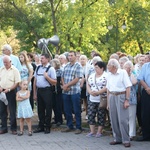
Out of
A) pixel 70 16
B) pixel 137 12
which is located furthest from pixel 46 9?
pixel 137 12

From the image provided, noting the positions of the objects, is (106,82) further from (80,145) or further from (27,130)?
(27,130)

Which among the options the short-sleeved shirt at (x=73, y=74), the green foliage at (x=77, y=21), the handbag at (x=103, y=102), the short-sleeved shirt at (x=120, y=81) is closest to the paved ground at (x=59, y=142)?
the handbag at (x=103, y=102)

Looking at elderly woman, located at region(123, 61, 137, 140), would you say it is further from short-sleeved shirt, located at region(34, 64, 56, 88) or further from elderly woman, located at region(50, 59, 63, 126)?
elderly woman, located at region(50, 59, 63, 126)

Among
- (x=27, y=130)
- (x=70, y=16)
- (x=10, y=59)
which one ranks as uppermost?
(x=70, y=16)

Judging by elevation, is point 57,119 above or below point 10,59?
below

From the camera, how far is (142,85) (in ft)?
27.9

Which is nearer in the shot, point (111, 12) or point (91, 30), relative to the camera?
point (91, 30)

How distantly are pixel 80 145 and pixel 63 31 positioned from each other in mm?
19900

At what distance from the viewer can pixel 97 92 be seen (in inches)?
352

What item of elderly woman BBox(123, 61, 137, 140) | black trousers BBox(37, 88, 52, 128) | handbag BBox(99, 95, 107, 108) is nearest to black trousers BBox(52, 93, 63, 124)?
black trousers BBox(37, 88, 52, 128)

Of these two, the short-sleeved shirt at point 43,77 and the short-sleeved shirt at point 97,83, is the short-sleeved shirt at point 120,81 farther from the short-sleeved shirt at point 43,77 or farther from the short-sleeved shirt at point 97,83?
the short-sleeved shirt at point 43,77

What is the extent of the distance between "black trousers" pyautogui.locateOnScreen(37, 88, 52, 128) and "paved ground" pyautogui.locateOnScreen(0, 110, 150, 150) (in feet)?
1.17

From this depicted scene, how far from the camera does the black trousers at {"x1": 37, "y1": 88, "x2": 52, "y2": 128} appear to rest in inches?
382

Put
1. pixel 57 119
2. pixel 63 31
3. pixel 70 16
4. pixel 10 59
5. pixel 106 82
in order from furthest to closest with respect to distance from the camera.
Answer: pixel 63 31 → pixel 70 16 → pixel 57 119 → pixel 10 59 → pixel 106 82
